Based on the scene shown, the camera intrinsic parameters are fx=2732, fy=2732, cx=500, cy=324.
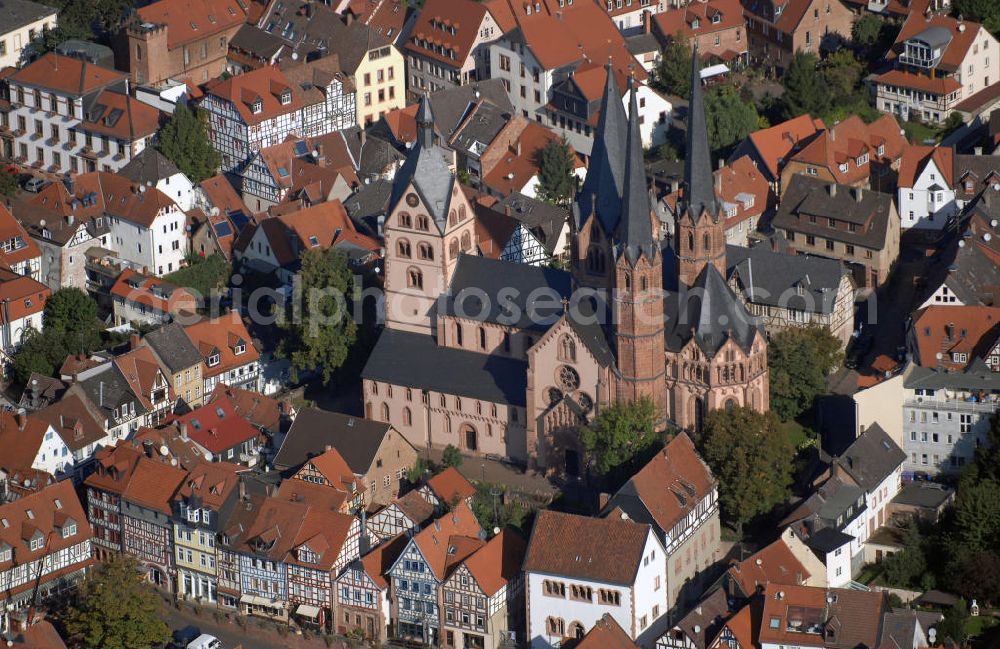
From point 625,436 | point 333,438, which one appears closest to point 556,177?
point 333,438

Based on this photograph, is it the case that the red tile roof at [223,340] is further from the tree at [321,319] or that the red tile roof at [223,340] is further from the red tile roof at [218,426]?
the red tile roof at [218,426]

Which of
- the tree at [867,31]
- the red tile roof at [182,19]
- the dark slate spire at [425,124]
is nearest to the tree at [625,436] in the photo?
the dark slate spire at [425,124]

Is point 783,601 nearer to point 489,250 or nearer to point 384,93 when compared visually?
point 489,250

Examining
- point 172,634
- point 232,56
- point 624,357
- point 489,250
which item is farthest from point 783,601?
point 232,56

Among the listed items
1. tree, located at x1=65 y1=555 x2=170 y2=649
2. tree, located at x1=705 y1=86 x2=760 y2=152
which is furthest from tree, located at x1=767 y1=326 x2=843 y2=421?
tree, located at x1=65 y1=555 x2=170 y2=649

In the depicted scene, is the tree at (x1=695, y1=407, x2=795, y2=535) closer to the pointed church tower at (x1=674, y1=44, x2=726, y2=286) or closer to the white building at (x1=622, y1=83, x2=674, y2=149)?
the pointed church tower at (x1=674, y1=44, x2=726, y2=286)

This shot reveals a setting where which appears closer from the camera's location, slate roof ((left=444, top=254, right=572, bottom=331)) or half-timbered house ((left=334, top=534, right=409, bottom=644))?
half-timbered house ((left=334, top=534, right=409, bottom=644))
